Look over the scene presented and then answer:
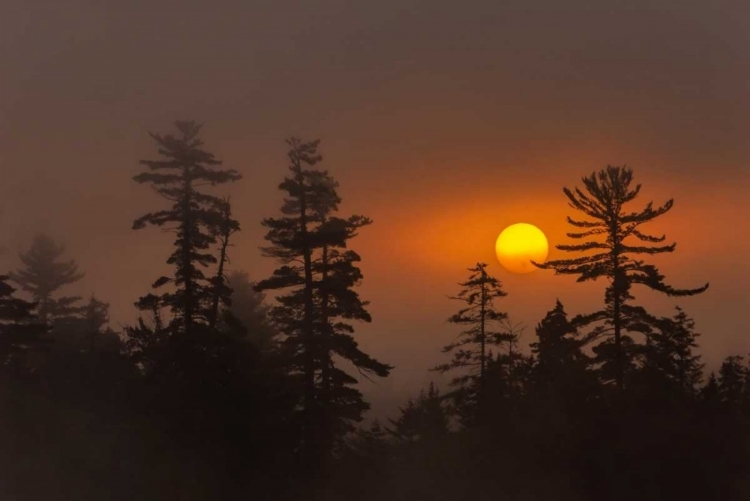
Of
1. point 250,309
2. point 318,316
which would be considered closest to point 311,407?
point 318,316

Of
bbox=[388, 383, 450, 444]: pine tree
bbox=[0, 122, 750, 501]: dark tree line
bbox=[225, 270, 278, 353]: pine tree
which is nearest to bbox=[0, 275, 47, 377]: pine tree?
bbox=[0, 122, 750, 501]: dark tree line

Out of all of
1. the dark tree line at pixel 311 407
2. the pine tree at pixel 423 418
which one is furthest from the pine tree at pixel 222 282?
the pine tree at pixel 423 418

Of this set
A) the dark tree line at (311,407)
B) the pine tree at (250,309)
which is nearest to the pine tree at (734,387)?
the dark tree line at (311,407)

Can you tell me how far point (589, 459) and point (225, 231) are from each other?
74.9ft

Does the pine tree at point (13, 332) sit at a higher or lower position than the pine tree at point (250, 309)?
lower

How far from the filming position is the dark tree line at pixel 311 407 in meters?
32.8

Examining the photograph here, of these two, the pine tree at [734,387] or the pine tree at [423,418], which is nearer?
the pine tree at [734,387]

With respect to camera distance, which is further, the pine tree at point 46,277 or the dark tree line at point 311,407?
the pine tree at point 46,277

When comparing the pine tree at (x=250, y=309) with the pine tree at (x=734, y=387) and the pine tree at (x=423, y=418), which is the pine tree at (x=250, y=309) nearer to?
the pine tree at (x=423, y=418)

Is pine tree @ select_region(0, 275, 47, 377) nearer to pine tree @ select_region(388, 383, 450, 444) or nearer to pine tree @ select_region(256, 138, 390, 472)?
pine tree @ select_region(256, 138, 390, 472)

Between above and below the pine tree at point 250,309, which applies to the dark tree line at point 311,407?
below

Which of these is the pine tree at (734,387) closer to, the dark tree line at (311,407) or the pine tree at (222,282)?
the dark tree line at (311,407)

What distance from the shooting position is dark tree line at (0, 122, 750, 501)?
108 feet

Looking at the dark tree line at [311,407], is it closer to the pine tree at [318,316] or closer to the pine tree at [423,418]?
the pine tree at [318,316]
